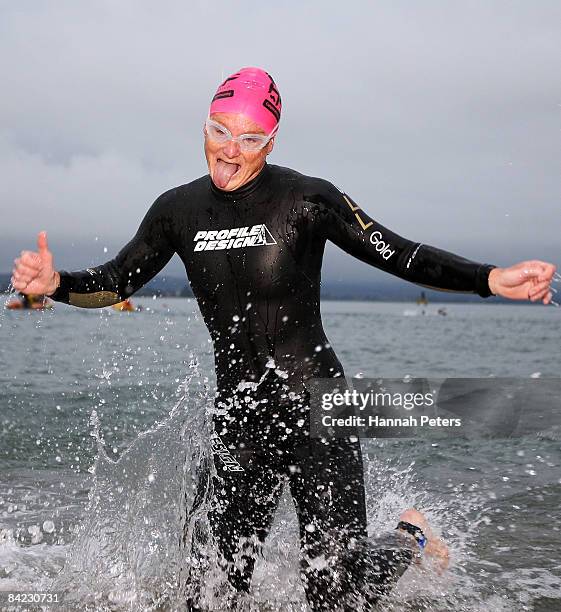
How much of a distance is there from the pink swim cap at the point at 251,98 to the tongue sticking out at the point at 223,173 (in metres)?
0.26

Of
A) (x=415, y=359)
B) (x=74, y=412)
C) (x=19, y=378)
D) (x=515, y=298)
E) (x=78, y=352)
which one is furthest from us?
(x=415, y=359)

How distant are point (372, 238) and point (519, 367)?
2101 centimetres

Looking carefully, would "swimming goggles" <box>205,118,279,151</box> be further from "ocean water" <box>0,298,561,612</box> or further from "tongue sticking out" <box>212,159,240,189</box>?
"ocean water" <box>0,298,561,612</box>

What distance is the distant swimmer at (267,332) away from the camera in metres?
3.38

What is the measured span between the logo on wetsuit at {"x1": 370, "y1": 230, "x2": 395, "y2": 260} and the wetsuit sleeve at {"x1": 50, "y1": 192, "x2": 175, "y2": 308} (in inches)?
39.3

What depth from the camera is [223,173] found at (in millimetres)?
3436

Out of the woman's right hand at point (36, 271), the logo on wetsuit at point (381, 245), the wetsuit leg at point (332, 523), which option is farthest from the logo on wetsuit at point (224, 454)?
the logo on wetsuit at point (381, 245)

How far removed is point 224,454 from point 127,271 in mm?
1026

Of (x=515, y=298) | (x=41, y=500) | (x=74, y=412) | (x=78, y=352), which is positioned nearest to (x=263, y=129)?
(x=515, y=298)

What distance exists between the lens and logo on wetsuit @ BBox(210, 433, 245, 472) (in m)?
3.48

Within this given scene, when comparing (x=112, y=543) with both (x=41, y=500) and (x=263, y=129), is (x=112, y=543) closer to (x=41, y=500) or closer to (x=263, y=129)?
(x=41, y=500)

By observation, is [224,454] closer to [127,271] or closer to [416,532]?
[127,271]

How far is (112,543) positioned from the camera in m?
4.63

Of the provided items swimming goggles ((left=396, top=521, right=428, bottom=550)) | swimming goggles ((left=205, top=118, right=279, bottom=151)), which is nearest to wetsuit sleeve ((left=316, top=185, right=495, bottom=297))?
swimming goggles ((left=205, top=118, right=279, bottom=151))
